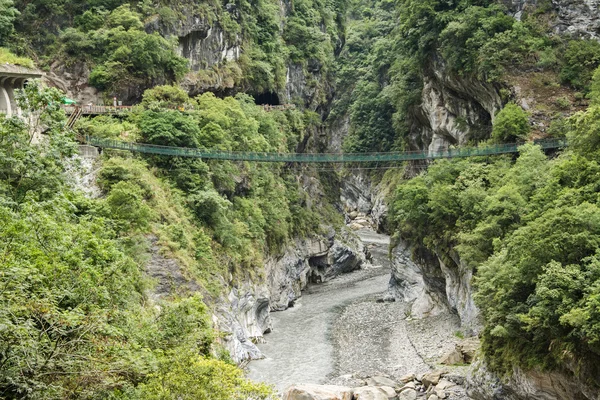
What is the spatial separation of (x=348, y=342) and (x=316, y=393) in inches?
331

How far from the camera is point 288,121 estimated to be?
151ft

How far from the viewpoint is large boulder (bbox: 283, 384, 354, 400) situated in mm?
19077

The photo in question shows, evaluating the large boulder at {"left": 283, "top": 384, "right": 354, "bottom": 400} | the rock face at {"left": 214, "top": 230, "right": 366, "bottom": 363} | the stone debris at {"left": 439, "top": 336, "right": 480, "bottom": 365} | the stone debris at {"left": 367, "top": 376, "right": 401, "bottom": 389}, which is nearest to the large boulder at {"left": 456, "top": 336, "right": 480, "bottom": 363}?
the stone debris at {"left": 439, "top": 336, "right": 480, "bottom": 365}

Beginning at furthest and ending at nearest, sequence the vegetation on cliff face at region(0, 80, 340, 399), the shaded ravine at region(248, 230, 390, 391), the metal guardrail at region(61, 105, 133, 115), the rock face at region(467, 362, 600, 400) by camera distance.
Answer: the metal guardrail at region(61, 105, 133, 115) < the shaded ravine at region(248, 230, 390, 391) < the rock face at region(467, 362, 600, 400) < the vegetation on cliff face at region(0, 80, 340, 399)

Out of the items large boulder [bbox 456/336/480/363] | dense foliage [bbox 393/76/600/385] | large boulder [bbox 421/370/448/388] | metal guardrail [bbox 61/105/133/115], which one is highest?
metal guardrail [bbox 61/105/133/115]

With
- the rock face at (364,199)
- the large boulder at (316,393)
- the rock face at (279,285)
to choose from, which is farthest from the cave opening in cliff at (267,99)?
the large boulder at (316,393)

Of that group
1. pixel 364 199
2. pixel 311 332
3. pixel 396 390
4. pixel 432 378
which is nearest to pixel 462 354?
pixel 432 378

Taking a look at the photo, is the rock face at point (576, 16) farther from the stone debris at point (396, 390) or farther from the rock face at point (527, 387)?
the rock face at point (527, 387)

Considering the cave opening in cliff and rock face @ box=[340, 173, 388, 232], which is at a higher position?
the cave opening in cliff

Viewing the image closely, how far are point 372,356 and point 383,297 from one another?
976 cm

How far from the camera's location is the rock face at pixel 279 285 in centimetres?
2378

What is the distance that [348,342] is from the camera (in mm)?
27438

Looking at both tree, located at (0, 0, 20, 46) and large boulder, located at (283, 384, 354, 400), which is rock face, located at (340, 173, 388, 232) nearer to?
tree, located at (0, 0, 20, 46)

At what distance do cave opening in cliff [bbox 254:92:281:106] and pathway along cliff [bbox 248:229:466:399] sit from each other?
15003 mm
